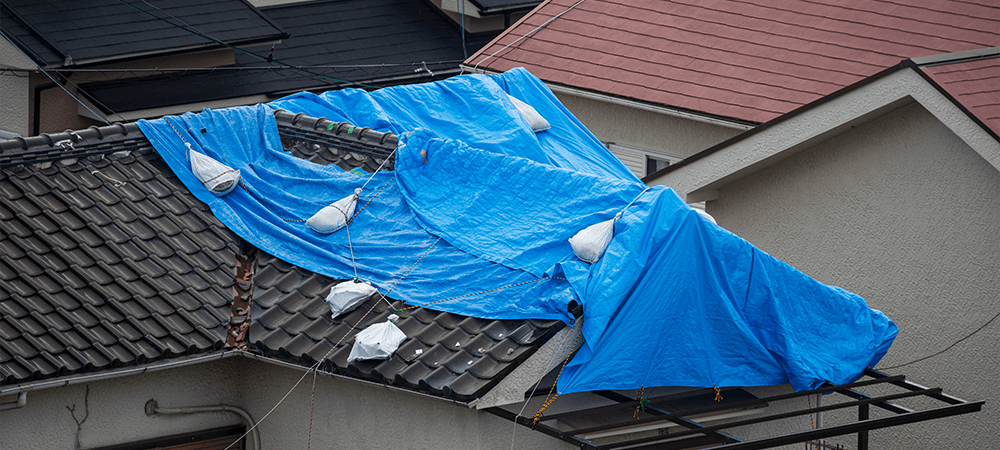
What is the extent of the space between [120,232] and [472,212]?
3033mm

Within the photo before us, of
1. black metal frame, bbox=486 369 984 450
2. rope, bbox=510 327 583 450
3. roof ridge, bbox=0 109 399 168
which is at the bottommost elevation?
black metal frame, bbox=486 369 984 450

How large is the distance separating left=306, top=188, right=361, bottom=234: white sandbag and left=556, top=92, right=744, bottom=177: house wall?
245 inches

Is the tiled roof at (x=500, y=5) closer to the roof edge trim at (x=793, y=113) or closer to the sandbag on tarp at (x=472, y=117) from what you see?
the sandbag on tarp at (x=472, y=117)

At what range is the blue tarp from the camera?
22.1ft

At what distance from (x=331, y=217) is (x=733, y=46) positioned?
7.64 metres

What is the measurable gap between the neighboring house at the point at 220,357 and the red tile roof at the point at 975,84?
3.18 m

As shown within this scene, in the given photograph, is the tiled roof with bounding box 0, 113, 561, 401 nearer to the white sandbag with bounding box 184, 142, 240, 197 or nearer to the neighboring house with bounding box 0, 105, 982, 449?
the neighboring house with bounding box 0, 105, 982, 449

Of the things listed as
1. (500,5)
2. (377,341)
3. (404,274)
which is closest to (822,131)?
(404,274)

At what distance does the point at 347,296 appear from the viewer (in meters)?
7.52

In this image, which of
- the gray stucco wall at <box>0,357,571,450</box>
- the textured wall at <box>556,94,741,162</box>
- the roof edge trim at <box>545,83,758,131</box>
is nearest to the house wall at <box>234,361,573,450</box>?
the gray stucco wall at <box>0,357,571,450</box>

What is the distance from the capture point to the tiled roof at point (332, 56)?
57.0 ft

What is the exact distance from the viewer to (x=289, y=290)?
7.96 metres

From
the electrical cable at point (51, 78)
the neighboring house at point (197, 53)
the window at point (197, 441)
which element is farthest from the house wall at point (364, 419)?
the neighboring house at point (197, 53)

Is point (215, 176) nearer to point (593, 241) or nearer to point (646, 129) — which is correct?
point (593, 241)
